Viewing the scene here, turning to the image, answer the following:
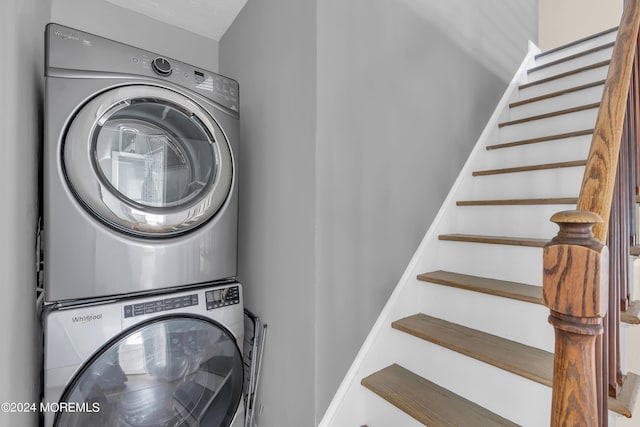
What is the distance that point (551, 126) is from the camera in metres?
2.06

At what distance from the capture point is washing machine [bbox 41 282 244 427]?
3.14 ft

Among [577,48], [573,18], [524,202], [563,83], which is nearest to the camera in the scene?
[524,202]

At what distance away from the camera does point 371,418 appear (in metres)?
1.35

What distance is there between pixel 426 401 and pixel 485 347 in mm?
314

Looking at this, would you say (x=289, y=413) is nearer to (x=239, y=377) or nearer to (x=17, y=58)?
(x=239, y=377)

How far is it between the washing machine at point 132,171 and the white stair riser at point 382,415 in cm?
80

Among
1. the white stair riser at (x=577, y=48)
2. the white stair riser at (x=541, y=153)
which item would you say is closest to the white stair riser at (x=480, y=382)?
the white stair riser at (x=541, y=153)

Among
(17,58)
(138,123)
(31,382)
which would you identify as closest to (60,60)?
(17,58)

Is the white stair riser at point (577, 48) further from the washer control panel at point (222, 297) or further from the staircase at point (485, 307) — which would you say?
the washer control panel at point (222, 297)

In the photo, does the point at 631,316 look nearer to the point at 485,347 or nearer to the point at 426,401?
the point at 485,347

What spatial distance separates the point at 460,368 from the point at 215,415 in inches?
39.1

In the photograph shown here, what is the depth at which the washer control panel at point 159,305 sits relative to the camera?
3.50 feet

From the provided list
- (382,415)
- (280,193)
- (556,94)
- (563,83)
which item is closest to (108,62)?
(280,193)

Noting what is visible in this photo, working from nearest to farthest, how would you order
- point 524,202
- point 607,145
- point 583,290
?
point 583,290 → point 607,145 → point 524,202
